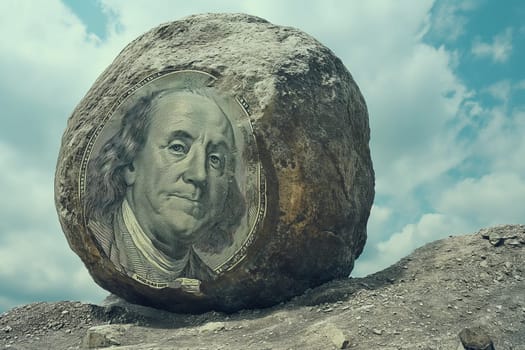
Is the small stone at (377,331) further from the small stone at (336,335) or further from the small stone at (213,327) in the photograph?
the small stone at (213,327)

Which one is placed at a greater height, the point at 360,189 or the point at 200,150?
the point at 200,150

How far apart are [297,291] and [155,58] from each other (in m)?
3.41

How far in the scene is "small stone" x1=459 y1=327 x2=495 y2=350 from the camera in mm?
5328

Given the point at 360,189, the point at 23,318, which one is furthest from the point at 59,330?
the point at 360,189

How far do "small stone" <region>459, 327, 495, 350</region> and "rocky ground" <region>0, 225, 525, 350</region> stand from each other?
0.15ft

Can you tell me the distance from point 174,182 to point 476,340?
150 inches

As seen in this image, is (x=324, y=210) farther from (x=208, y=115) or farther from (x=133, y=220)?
(x=133, y=220)

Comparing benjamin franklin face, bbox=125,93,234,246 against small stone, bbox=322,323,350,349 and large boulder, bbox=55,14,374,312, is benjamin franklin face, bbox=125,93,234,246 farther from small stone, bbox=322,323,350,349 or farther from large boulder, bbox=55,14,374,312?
small stone, bbox=322,323,350,349

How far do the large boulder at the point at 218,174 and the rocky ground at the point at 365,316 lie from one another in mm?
419

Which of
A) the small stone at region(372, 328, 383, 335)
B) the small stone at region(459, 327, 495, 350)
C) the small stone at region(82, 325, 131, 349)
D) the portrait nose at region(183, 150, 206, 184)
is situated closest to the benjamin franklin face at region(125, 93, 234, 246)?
the portrait nose at region(183, 150, 206, 184)

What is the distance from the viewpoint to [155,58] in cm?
783

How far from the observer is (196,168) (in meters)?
7.33

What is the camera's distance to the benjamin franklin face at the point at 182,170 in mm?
7301

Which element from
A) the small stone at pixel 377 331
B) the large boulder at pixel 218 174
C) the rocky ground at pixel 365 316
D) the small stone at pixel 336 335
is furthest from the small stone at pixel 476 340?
the large boulder at pixel 218 174
